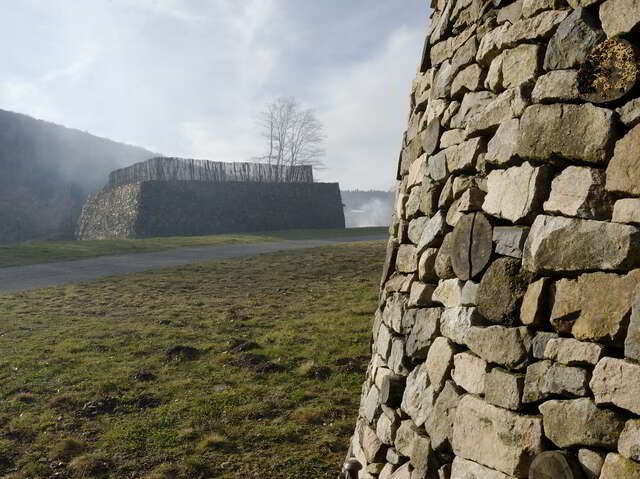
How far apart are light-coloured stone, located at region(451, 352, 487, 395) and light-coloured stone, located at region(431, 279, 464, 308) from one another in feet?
1.00

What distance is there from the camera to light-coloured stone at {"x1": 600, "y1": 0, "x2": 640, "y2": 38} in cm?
248

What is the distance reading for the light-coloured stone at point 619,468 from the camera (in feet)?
7.20

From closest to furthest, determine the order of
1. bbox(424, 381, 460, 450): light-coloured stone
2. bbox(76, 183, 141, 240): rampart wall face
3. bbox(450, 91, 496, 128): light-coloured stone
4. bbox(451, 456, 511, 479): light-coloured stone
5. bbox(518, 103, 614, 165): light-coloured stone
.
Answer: bbox(518, 103, 614, 165): light-coloured stone, bbox(451, 456, 511, 479): light-coloured stone, bbox(424, 381, 460, 450): light-coloured stone, bbox(450, 91, 496, 128): light-coloured stone, bbox(76, 183, 141, 240): rampart wall face

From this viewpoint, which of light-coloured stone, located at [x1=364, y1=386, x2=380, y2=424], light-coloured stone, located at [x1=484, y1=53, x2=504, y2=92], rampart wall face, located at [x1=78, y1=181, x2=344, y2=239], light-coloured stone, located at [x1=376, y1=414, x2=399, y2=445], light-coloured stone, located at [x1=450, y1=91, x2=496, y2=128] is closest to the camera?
light-coloured stone, located at [x1=484, y1=53, x2=504, y2=92]

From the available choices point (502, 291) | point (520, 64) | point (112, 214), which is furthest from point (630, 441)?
point (112, 214)

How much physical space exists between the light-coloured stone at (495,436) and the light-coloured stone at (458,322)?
323mm

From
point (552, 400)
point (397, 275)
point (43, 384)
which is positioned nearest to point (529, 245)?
point (552, 400)

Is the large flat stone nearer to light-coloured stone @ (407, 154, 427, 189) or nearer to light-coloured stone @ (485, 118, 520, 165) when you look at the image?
light-coloured stone @ (485, 118, 520, 165)

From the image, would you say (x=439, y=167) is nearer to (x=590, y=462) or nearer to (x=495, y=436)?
(x=495, y=436)

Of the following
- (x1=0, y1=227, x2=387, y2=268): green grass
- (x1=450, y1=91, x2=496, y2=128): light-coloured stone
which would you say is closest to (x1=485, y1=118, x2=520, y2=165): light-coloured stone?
(x1=450, y1=91, x2=496, y2=128): light-coloured stone

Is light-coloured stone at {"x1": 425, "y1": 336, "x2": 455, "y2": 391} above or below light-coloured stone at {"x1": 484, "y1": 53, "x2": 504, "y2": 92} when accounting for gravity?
below

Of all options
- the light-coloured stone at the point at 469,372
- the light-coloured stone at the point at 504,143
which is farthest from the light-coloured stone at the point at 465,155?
the light-coloured stone at the point at 469,372

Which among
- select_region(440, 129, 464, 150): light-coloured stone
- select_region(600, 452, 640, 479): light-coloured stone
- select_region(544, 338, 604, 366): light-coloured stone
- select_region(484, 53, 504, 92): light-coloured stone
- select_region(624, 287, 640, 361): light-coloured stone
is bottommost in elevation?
select_region(600, 452, 640, 479): light-coloured stone

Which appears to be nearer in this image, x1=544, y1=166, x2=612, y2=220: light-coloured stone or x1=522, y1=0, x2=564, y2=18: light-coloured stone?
x1=544, y1=166, x2=612, y2=220: light-coloured stone
